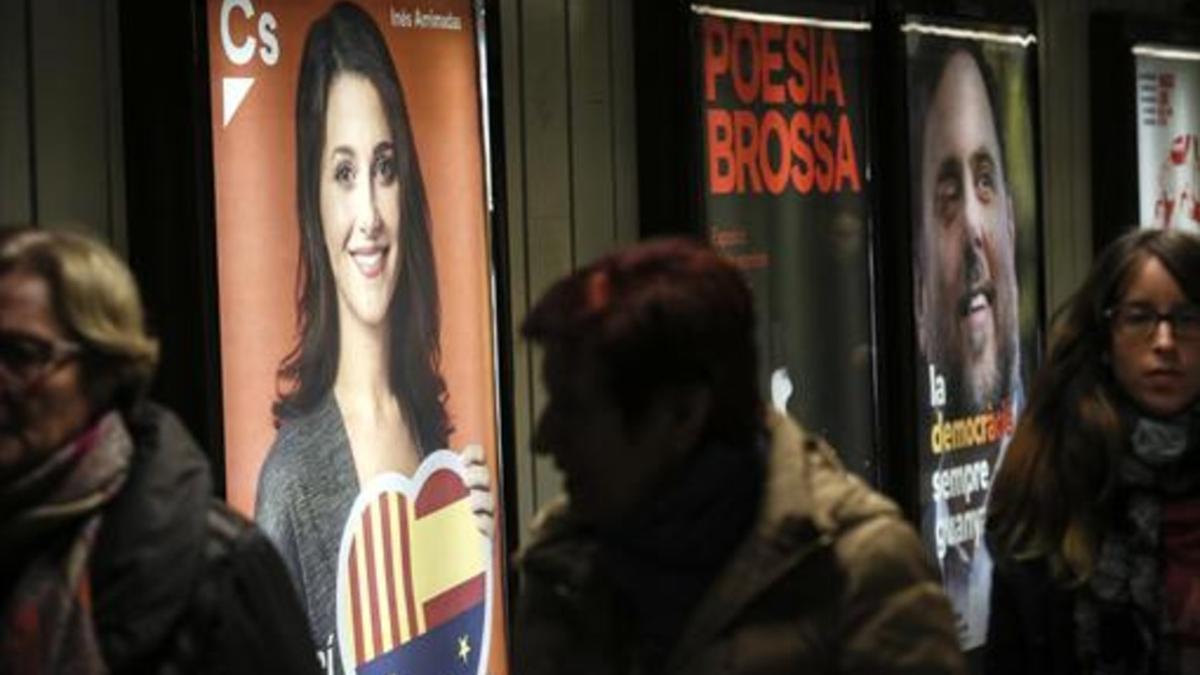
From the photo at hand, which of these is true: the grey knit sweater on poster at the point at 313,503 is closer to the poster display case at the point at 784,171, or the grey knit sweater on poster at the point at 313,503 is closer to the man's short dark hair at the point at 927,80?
the poster display case at the point at 784,171

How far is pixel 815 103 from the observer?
19.9 ft

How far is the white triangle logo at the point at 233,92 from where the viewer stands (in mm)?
4023

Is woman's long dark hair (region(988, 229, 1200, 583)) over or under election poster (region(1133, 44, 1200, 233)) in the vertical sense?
under

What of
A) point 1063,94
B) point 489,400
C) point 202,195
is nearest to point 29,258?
point 202,195

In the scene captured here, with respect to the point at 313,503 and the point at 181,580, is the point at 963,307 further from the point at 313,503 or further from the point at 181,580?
the point at 181,580

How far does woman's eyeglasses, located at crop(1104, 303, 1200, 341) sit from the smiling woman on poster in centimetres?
149

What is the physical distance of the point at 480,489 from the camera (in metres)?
4.85

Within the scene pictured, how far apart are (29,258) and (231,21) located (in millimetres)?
1543

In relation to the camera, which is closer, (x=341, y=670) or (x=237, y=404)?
(x=237, y=404)

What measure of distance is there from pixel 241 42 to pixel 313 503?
849 millimetres

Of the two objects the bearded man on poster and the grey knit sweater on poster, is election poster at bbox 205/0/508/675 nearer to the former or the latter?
the grey knit sweater on poster

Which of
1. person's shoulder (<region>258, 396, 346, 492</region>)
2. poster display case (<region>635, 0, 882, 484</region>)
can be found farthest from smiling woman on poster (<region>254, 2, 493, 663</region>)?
poster display case (<region>635, 0, 882, 484</region>)

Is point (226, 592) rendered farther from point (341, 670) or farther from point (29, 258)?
point (341, 670)

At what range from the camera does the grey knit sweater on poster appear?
13.8 feet
